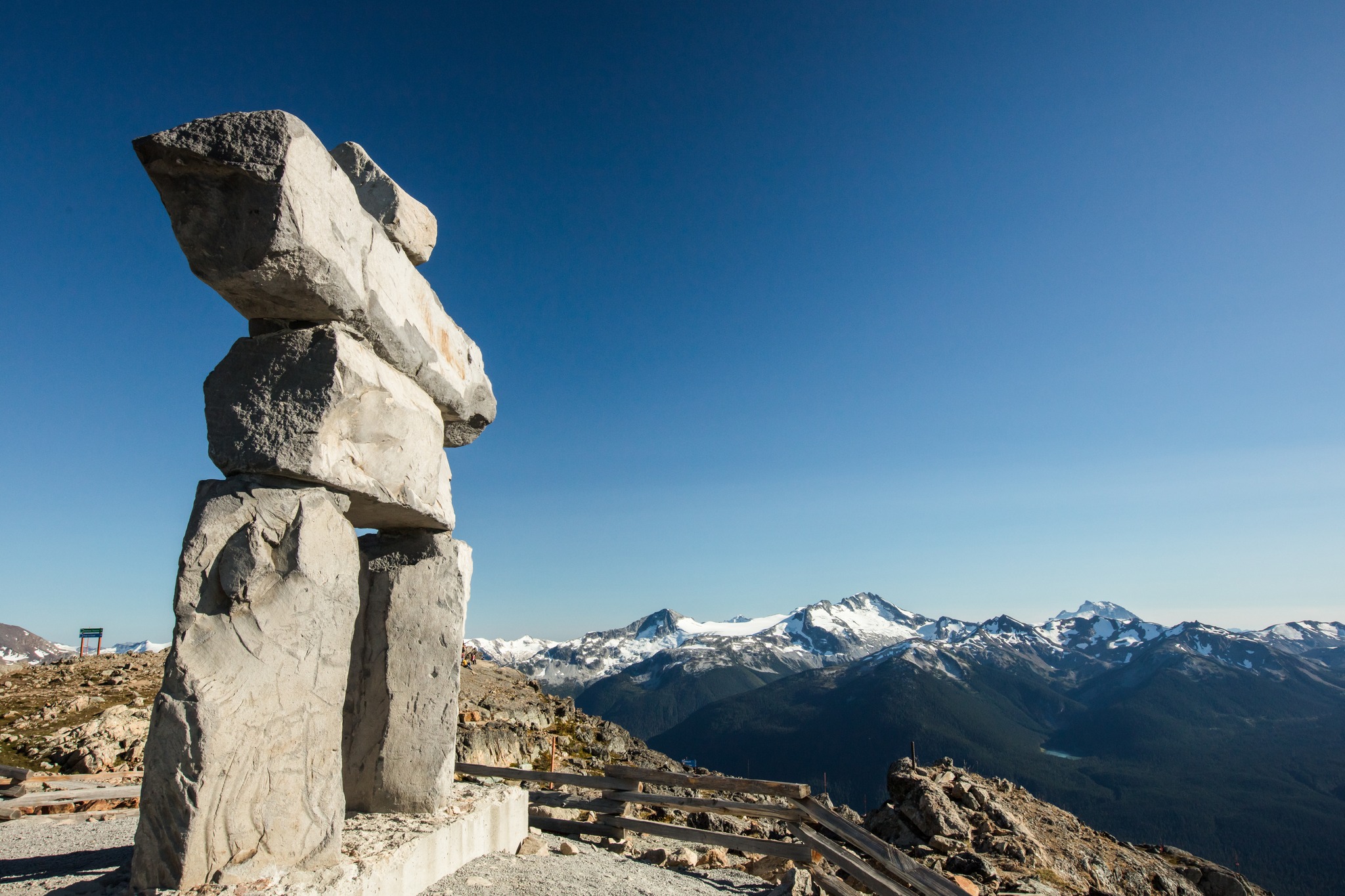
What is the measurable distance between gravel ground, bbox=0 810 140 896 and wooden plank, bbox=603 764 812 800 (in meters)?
5.75

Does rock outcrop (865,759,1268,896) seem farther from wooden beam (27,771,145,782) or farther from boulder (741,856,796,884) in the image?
wooden beam (27,771,145,782)

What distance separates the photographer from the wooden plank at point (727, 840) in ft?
29.2

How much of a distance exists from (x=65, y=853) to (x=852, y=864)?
8935mm

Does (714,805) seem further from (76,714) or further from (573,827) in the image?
(76,714)

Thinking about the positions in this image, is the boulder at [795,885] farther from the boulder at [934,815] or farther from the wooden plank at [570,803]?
the boulder at [934,815]

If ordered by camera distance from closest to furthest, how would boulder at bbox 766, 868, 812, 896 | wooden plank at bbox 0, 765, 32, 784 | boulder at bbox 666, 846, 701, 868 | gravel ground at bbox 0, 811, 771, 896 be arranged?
gravel ground at bbox 0, 811, 771, 896
boulder at bbox 766, 868, 812, 896
boulder at bbox 666, 846, 701, 868
wooden plank at bbox 0, 765, 32, 784

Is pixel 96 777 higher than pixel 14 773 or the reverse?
the reverse

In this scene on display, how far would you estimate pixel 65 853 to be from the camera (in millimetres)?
8359

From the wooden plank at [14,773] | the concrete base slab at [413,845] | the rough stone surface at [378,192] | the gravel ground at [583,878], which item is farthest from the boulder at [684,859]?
the wooden plank at [14,773]

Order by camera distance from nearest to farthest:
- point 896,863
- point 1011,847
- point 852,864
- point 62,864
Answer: point 62,864 → point 896,863 → point 852,864 → point 1011,847

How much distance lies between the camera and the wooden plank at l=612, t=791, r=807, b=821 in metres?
Answer: 9.21

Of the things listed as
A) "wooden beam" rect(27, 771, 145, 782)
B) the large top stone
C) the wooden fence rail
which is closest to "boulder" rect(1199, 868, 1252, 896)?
the wooden fence rail

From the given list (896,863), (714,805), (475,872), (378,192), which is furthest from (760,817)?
(378,192)

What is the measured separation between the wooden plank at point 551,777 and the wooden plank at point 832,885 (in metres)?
3.17
